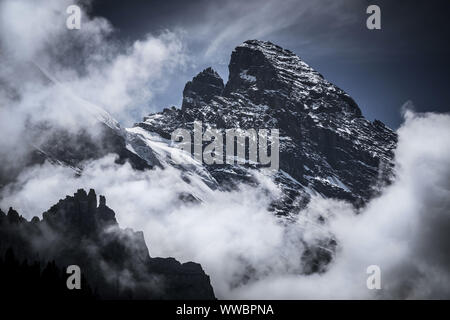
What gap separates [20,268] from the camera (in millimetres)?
148875
